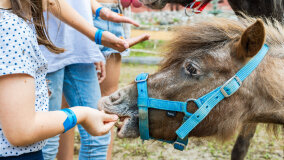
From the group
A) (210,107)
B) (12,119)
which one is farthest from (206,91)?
(12,119)

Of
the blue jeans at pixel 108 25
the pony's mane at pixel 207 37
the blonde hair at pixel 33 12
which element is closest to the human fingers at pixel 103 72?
the blue jeans at pixel 108 25

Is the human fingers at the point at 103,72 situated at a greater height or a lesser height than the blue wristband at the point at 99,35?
lesser

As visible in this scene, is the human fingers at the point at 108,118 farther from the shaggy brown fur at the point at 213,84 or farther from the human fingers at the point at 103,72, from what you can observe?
the human fingers at the point at 103,72

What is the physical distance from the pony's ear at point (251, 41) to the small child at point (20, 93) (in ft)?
3.29

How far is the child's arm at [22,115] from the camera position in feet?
3.73

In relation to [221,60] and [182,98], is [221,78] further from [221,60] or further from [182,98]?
[182,98]

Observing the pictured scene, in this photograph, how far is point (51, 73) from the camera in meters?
2.26

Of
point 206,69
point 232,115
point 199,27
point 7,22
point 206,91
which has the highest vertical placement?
point 7,22

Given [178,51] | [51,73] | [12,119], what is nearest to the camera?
[12,119]

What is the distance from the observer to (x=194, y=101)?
5.94 ft

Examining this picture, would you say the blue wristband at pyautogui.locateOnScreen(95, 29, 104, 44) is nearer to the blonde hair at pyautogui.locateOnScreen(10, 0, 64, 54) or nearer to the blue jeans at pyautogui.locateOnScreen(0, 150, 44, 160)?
the blonde hair at pyautogui.locateOnScreen(10, 0, 64, 54)

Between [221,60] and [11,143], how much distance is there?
50.6 inches

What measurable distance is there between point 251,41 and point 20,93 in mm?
1253

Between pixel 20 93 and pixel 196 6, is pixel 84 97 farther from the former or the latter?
pixel 196 6
